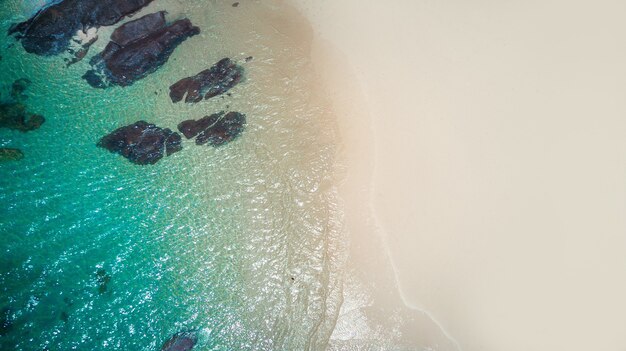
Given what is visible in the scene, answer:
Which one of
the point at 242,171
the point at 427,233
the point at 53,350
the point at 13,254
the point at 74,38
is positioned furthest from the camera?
the point at 74,38

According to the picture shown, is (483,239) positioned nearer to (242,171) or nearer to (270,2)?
(242,171)

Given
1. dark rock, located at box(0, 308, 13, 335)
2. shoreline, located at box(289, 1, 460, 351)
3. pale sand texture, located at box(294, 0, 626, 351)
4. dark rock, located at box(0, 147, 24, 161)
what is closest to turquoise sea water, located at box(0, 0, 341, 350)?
dark rock, located at box(0, 308, 13, 335)

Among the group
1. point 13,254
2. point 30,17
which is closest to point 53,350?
point 13,254

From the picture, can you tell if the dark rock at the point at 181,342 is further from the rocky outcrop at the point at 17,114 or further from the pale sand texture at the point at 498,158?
the rocky outcrop at the point at 17,114

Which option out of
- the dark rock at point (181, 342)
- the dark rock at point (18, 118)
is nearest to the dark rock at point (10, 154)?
the dark rock at point (18, 118)

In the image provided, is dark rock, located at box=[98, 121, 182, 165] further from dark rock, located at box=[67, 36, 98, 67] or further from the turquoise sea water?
dark rock, located at box=[67, 36, 98, 67]

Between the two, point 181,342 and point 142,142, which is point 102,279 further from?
point 142,142

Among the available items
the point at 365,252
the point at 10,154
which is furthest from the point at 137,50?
the point at 365,252
